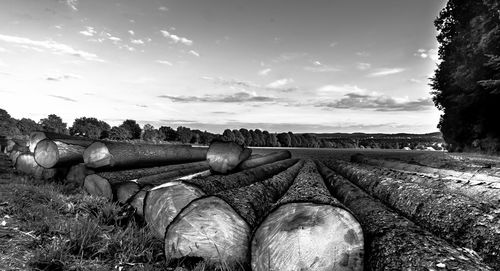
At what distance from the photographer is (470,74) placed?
14.2m

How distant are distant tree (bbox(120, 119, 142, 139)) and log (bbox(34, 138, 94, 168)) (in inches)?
1596

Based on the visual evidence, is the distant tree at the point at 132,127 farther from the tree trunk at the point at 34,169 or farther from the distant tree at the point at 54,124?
the tree trunk at the point at 34,169

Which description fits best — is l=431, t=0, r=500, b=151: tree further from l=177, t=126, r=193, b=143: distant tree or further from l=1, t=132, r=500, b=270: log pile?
l=177, t=126, r=193, b=143: distant tree

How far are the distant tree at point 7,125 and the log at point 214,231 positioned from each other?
4947cm

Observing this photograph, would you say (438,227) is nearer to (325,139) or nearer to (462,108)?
(462,108)

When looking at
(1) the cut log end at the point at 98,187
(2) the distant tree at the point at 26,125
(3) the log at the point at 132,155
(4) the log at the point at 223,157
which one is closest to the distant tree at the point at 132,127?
(2) the distant tree at the point at 26,125

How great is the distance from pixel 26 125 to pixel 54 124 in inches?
260

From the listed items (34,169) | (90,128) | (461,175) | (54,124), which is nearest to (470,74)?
(461,175)

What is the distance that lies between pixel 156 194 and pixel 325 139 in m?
41.4

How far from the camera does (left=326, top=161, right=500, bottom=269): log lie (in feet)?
7.23

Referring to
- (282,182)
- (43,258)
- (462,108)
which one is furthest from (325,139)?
(43,258)

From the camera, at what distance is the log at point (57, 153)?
624 cm

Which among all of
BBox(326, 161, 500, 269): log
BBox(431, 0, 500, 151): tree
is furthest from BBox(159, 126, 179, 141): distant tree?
BBox(326, 161, 500, 269): log

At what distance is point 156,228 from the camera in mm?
3518
